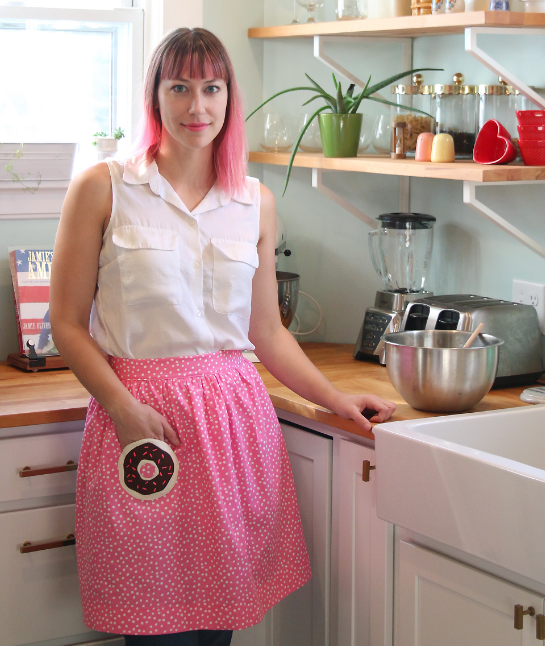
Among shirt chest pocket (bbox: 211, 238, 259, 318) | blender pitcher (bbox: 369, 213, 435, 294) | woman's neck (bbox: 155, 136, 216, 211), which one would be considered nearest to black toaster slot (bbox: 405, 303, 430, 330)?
blender pitcher (bbox: 369, 213, 435, 294)

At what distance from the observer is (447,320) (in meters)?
1.87

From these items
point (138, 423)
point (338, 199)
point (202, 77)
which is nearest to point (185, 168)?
point (202, 77)

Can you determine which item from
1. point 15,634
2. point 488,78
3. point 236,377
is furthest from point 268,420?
point 488,78

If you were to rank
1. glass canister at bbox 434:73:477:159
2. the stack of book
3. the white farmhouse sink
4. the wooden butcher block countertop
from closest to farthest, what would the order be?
the white farmhouse sink, the wooden butcher block countertop, glass canister at bbox 434:73:477:159, the stack of book

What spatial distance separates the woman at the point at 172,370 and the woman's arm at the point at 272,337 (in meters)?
0.07

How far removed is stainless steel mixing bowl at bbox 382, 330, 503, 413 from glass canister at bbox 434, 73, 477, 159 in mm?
526

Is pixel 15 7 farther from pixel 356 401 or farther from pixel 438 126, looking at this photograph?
pixel 356 401

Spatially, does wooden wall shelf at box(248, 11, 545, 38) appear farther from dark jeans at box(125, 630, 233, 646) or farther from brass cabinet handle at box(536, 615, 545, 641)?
dark jeans at box(125, 630, 233, 646)

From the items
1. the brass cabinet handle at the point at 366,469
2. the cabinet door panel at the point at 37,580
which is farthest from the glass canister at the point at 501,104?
the cabinet door panel at the point at 37,580

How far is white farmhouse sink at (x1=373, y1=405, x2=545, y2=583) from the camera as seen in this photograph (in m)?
1.24

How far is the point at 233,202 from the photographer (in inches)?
65.6

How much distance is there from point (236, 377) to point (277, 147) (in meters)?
0.99

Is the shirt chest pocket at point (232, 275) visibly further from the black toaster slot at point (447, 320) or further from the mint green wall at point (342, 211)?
the mint green wall at point (342, 211)

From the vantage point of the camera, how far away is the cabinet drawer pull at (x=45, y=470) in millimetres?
1773
